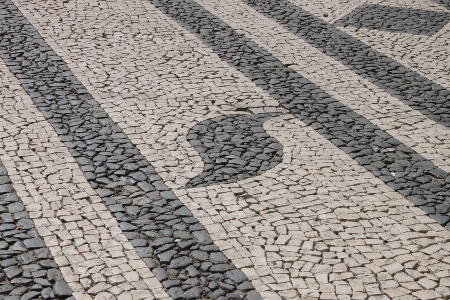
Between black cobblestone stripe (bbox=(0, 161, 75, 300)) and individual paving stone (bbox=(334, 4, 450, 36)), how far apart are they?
5511 millimetres

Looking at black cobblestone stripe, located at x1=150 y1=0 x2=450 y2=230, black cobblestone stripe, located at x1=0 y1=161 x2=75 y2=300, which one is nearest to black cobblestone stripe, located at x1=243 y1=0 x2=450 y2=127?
black cobblestone stripe, located at x1=150 y1=0 x2=450 y2=230

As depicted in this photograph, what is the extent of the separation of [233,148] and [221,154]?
0.16 m

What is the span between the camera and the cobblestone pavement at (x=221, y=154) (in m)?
5.04

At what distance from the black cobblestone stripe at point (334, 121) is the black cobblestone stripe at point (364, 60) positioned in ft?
2.29

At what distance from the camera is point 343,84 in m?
7.96

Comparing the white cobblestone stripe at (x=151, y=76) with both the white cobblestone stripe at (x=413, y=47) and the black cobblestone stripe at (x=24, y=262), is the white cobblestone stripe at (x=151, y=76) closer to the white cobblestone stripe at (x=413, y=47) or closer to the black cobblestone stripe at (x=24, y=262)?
the black cobblestone stripe at (x=24, y=262)

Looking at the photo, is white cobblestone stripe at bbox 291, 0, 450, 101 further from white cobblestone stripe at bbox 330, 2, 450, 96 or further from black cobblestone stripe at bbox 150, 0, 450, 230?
black cobblestone stripe at bbox 150, 0, 450, 230

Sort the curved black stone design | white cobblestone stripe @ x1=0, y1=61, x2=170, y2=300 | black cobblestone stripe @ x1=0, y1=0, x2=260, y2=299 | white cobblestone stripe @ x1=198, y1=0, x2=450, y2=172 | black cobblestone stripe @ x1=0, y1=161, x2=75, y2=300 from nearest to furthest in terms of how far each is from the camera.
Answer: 1. black cobblestone stripe @ x1=0, y1=161, x2=75, y2=300
2. white cobblestone stripe @ x1=0, y1=61, x2=170, y2=300
3. black cobblestone stripe @ x1=0, y1=0, x2=260, y2=299
4. the curved black stone design
5. white cobblestone stripe @ x1=198, y1=0, x2=450, y2=172

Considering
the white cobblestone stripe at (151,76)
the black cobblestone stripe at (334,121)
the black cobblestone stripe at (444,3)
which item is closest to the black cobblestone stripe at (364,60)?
the black cobblestone stripe at (334,121)

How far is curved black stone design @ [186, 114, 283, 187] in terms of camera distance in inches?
244

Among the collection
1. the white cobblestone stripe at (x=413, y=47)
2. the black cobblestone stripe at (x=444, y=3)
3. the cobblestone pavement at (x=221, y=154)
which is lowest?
the cobblestone pavement at (x=221, y=154)

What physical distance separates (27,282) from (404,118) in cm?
397

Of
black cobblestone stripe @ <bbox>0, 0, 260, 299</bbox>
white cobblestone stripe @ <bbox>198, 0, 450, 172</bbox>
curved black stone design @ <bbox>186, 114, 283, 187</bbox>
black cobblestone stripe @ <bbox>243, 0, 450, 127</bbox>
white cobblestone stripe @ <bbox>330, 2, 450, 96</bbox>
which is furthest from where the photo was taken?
white cobblestone stripe @ <bbox>330, 2, 450, 96</bbox>

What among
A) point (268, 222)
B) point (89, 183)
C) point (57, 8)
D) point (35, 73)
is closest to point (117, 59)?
point (35, 73)
